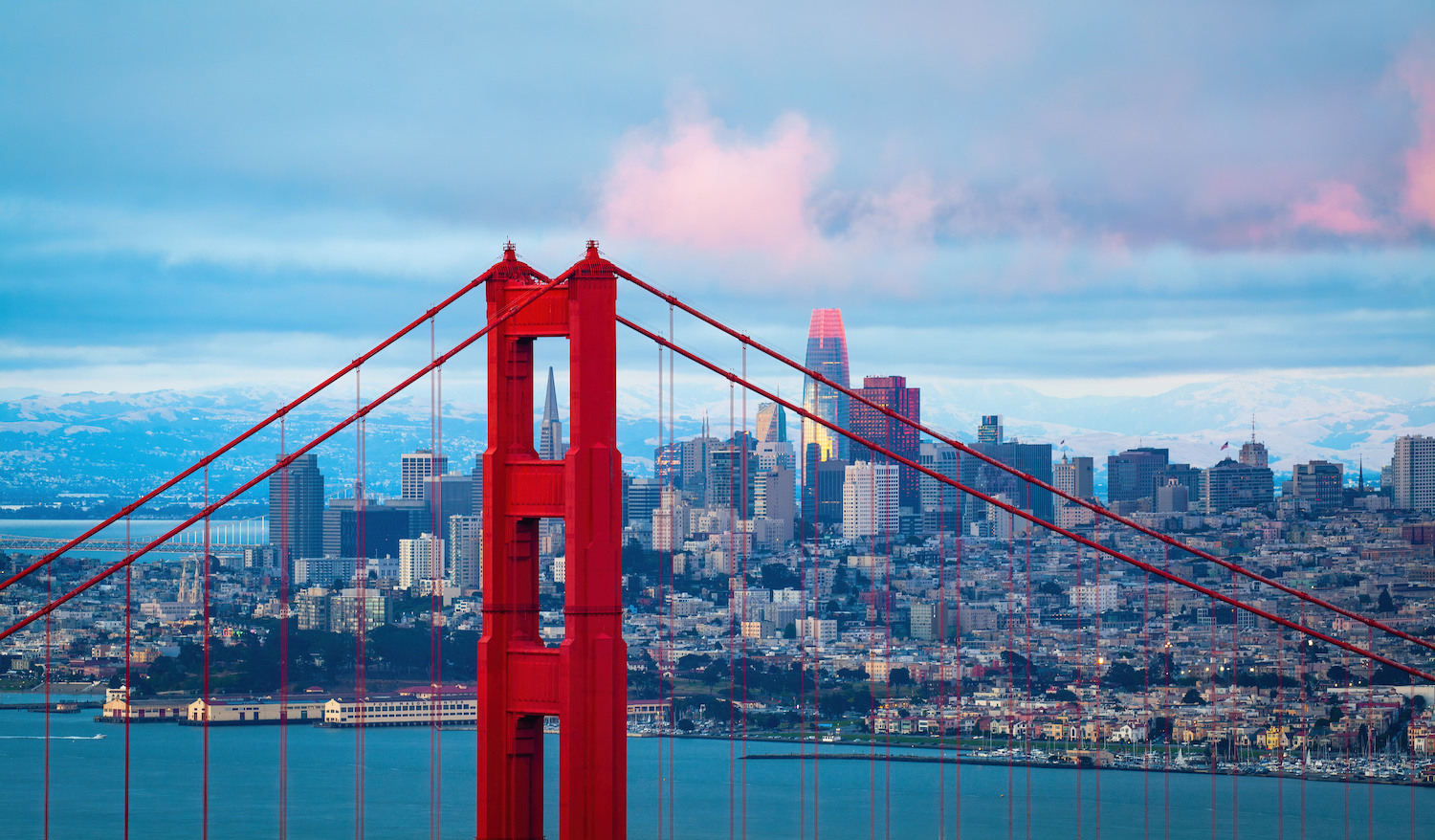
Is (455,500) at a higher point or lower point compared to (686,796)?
higher

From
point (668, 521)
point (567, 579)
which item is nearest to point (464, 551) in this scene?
point (668, 521)

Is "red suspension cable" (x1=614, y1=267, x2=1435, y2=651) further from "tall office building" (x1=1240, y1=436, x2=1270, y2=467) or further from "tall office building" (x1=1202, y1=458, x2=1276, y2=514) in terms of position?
"tall office building" (x1=1240, y1=436, x2=1270, y2=467)

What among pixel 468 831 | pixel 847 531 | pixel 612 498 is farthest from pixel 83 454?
pixel 612 498

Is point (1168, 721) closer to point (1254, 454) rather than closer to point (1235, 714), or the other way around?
point (1235, 714)

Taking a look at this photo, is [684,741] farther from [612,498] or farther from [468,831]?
[612,498]

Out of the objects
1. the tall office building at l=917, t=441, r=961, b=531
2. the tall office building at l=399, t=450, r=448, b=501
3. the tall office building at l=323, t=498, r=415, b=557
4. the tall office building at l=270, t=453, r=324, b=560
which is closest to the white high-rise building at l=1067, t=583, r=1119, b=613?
the tall office building at l=917, t=441, r=961, b=531
